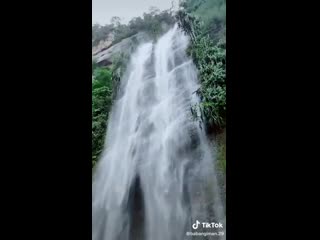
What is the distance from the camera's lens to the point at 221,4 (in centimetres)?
336

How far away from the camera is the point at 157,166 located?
333 cm

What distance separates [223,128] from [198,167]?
0.32m

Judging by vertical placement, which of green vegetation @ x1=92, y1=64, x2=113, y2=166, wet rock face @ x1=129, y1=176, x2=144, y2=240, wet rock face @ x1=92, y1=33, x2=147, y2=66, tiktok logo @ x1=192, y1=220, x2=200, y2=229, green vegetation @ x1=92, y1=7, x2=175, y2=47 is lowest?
tiktok logo @ x1=192, y1=220, x2=200, y2=229

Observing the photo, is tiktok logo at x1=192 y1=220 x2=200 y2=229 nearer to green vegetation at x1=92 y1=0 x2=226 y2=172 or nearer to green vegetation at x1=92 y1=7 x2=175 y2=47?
green vegetation at x1=92 y1=0 x2=226 y2=172

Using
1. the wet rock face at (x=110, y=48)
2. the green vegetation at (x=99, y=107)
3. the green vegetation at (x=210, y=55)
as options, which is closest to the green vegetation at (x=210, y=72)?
the green vegetation at (x=210, y=55)

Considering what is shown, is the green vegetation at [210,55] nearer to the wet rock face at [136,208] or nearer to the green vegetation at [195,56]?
the green vegetation at [195,56]

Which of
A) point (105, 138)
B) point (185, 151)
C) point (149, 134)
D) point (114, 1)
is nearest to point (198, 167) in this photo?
point (185, 151)

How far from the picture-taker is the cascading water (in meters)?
3.30

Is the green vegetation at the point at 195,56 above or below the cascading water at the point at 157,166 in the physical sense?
above

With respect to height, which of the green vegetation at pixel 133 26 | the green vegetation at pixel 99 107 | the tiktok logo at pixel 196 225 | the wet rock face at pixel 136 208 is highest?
the green vegetation at pixel 133 26

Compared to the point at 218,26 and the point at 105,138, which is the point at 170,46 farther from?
the point at 105,138

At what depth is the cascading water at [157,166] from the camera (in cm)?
330

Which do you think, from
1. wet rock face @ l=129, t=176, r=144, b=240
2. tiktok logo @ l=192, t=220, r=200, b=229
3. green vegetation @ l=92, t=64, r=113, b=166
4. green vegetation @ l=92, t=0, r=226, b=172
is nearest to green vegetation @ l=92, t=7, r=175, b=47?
green vegetation @ l=92, t=0, r=226, b=172

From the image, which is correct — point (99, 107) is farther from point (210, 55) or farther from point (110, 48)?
point (210, 55)
